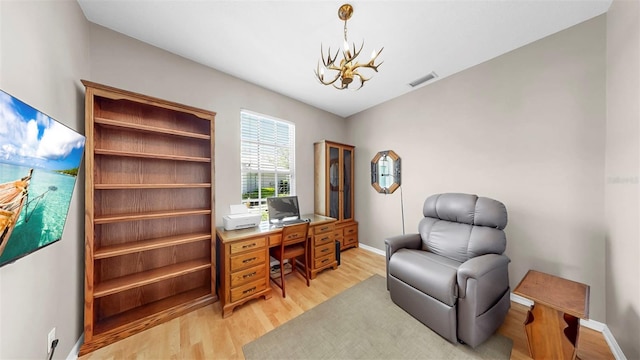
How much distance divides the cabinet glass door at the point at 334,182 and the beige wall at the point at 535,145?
53.5 inches

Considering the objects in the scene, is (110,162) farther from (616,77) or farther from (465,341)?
(616,77)

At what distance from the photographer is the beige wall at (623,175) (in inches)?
51.3

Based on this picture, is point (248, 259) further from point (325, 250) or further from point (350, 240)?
point (350, 240)

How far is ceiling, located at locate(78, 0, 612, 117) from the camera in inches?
63.4

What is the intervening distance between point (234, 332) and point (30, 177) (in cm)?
174

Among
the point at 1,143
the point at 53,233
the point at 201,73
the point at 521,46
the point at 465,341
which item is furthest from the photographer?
the point at 201,73

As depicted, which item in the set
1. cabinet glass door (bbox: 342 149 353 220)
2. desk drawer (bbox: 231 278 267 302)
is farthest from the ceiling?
desk drawer (bbox: 231 278 267 302)

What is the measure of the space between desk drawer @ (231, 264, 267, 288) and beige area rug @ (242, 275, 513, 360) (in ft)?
1.83

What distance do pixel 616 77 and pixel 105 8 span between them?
169 inches

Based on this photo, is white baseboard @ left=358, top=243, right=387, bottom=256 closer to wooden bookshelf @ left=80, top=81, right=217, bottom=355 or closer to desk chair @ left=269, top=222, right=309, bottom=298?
desk chair @ left=269, top=222, right=309, bottom=298

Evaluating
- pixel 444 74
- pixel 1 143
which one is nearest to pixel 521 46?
pixel 444 74

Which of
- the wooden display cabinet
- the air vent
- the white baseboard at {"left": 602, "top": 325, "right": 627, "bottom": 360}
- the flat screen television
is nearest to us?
the flat screen television

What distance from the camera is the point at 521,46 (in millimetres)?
2088

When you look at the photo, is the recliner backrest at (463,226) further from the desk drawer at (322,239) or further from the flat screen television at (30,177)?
the flat screen television at (30,177)
